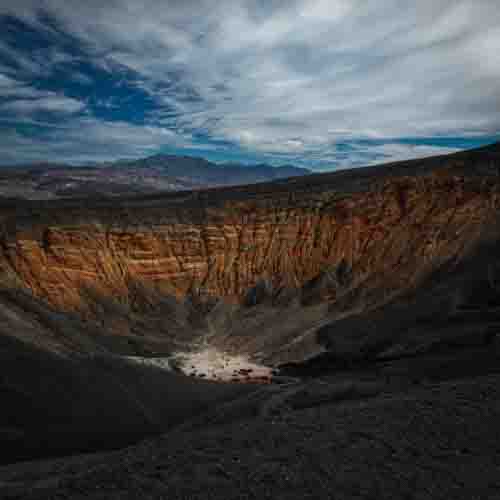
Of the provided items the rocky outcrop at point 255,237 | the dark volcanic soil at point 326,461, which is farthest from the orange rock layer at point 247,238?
the dark volcanic soil at point 326,461

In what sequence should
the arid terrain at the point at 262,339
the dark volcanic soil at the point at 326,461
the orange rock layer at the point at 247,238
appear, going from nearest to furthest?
1. the dark volcanic soil at the point at 326,461
2. the arid terrain at the point at 262,339
3. the orange rock layer at the point at 247,238

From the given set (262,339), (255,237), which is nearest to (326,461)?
(262,339)

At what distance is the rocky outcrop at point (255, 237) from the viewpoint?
2886cm

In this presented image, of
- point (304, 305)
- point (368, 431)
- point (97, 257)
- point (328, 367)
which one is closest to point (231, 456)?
point (368, 431)

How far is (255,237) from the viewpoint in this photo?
35.2m

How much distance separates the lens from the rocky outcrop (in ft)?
94.7

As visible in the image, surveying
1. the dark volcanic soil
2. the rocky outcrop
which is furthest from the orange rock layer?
the dark volcanic soil

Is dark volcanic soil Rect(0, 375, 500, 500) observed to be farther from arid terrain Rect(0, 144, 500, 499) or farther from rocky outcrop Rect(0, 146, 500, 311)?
rocky outcrop Rect(0, 146, 500, 311)

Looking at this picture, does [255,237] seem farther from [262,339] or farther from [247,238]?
[262,339]

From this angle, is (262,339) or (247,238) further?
(247,238)

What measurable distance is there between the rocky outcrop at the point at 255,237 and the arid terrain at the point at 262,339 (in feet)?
0.47

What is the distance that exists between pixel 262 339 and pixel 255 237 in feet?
34.7

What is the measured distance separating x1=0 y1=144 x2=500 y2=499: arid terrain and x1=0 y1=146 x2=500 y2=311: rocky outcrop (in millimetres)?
143

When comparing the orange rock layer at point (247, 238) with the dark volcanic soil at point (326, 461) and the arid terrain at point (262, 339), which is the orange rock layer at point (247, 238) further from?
the dark volcanic soil at point (326, 461)
